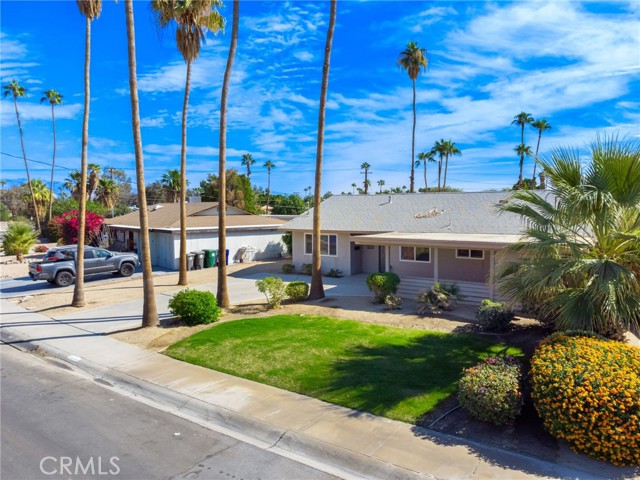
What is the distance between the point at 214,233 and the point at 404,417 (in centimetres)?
2282

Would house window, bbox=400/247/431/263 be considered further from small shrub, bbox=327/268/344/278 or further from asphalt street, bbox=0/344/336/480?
asphalt street, bbox=0/344/336/480

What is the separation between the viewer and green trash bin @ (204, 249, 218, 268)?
27828 mm

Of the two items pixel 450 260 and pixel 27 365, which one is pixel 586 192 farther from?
pixel 27 365

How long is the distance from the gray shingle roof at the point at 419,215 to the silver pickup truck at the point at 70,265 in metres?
9.42

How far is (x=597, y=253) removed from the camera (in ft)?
27.2

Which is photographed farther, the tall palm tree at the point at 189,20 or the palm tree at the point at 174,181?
the palm tree at the point at 174,181

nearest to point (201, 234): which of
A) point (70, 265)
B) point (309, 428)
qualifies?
point (70, 265)

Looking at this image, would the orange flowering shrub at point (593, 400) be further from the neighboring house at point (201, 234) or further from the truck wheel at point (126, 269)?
the truck wheel at point (126, 269)

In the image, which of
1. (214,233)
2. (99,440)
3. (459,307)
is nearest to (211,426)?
(99,440)

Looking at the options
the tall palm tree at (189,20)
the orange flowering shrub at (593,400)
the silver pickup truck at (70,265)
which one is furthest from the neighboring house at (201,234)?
the orange flowering shrub at (593,400)

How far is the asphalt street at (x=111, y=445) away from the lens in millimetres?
6004

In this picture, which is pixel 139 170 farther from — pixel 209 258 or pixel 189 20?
pixel 209 258

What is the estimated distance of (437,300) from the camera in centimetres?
1470

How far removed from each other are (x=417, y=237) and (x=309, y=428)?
12188 millimetres
